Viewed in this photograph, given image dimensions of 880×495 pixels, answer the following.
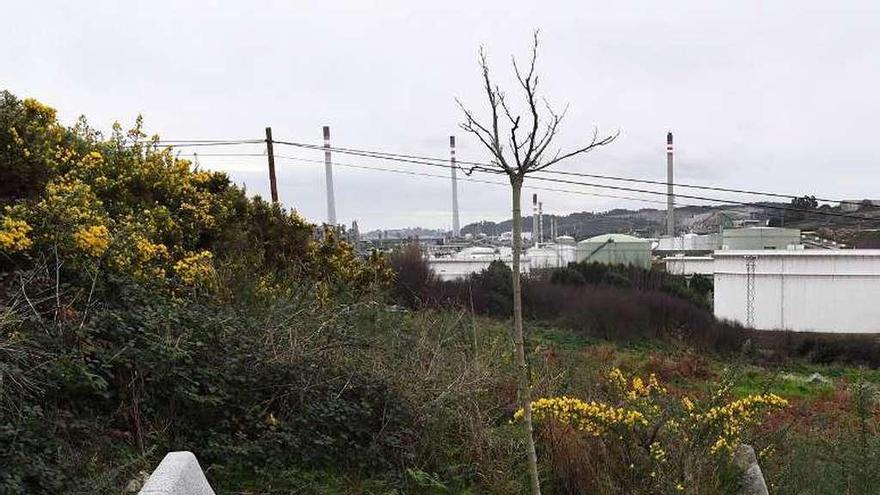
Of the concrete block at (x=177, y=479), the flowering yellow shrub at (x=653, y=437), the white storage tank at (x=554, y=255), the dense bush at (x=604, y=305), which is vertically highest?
the concrete block at (x=177, y=479)

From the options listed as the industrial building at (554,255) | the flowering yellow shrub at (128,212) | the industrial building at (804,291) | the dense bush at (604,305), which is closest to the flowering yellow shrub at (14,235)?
the flowering yellow shrub at (128,212)

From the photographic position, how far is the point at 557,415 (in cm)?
399

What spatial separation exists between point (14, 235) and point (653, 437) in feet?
14.4

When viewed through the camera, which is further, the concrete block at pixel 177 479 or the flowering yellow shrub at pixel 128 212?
the flowering yellow shrub at pixel 128 212

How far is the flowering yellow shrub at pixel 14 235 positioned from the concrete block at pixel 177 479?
2.56m

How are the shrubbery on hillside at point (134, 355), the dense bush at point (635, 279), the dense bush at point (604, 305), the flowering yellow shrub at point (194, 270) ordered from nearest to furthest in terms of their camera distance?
the shrubbery on hillside at point (134, 355) → the flowering yellow shrub at point (194, 270) → the dense bush at point (604, 305) → the dense bush at point (635, 279)

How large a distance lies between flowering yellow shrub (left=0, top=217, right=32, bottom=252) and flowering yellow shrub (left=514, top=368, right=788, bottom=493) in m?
3.54

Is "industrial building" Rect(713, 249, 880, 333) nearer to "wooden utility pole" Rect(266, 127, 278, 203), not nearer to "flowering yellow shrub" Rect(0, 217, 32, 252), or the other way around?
"wooden utility pole" Rect(266, 127, 278, 203)

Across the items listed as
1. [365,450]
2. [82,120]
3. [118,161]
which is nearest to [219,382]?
[365,450]

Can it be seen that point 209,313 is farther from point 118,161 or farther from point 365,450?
point 118,161

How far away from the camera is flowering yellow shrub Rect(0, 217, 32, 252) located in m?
4.44

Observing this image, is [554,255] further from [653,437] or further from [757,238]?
[653,437]

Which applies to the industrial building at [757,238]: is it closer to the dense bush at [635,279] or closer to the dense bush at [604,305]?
the dense bush at [635,279]

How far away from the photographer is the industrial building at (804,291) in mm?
25562
